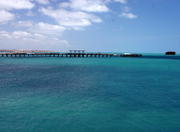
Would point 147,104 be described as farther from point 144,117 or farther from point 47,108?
point 47,108

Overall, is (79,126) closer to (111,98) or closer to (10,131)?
(10,131)

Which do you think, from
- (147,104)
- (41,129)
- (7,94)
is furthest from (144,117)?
(7,94)

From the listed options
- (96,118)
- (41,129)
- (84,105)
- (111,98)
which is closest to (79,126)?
(96,118)

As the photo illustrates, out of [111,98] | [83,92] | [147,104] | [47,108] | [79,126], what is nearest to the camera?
[79,126]

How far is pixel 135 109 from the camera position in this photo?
40.2 ft

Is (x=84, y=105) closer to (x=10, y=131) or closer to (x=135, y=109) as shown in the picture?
(x=135, y=109)

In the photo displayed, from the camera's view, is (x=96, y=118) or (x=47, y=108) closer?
(x=96, y=118)

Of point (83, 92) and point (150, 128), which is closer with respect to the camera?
point (150, 128)

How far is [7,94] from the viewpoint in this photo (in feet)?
52.1

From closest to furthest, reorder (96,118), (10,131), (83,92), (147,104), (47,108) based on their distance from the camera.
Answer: (10,131), (96,118), (47,108), (147,104), (83,92)

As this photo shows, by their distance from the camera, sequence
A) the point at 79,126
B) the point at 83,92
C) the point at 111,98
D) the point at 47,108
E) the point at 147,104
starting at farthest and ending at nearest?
the point at 83,92 < the point at 111,98 < the point at 147,104 < the point at 47,108 < the point at 79,126

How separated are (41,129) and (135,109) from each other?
7036mm

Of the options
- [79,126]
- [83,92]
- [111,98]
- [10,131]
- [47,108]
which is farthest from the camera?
[83,92]

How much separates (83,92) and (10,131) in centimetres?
881
